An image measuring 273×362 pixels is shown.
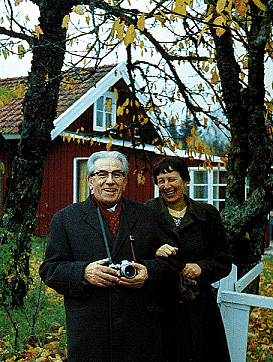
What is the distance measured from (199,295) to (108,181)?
0.88m

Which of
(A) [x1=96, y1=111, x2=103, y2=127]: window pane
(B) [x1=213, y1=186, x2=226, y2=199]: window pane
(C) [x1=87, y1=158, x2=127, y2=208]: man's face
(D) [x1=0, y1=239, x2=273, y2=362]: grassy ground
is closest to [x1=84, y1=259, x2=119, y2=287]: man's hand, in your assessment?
(C) [x1=87, y1=158, x2=127, y2=208]: man's face

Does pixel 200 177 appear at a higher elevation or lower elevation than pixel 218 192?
higher

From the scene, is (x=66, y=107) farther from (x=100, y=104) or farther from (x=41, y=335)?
(x=41, y=335)

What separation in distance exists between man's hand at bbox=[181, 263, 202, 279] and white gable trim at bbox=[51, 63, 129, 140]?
7706mm

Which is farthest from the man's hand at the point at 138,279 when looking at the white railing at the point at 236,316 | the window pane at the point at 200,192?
the window pane at the point at 200,192

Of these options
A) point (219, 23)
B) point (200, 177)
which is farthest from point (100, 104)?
point (219, 23)

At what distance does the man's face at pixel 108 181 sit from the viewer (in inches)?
82.0

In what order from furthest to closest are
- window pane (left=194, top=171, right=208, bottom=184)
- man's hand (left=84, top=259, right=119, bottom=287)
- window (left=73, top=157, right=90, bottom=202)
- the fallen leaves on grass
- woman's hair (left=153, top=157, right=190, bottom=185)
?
window pane (left=194, top=171, right=208, bottom=184)
window (left=73, top=157, right=90, bottom=202)
the fallen leaves on grass
woman's hair (left=153, top=157, right=190, bottom=185)
man's hand (left=84, top=259, right=119, bottom=287)

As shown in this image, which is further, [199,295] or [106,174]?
[199,295]

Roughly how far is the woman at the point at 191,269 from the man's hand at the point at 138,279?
23 cm

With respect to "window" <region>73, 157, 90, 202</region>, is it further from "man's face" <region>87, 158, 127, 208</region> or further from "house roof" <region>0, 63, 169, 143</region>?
"man's face" <region>87, 158, 127, 208</region>

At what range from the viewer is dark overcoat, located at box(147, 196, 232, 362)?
2266 millimetres

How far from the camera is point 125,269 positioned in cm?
188

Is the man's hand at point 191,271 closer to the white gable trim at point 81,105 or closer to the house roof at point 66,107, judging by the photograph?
the house roof at point 66,107
